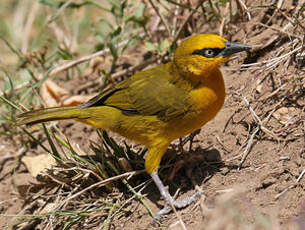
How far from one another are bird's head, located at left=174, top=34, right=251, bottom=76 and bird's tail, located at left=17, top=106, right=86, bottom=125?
3.69ft

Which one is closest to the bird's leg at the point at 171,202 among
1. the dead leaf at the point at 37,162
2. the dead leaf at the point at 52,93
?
the dead leaf at the point at 37,162

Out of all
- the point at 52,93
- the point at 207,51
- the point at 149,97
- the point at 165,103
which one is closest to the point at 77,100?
the point at 52,93

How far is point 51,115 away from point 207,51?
1.49 meters

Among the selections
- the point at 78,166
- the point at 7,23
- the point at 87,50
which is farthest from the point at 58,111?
the point at 7,23

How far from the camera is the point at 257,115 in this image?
3584 mm

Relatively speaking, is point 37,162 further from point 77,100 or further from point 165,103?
point 165,103

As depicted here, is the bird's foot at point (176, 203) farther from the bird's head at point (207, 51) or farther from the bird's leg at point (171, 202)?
the bird's head at point (207, 51)

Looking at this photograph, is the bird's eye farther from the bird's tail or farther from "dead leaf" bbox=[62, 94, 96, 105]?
"dead leaf" bbox=[62, 94, 96, 105]

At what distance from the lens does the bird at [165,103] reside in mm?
3236

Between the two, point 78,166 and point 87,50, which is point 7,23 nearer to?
point 87,50

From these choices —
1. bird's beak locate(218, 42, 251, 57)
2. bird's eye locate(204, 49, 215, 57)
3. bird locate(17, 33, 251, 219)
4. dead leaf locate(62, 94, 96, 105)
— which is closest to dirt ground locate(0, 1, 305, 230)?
bird locate(17, 33, 251, 219)

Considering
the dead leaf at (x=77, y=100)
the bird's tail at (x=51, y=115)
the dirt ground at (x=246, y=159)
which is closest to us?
the dirt ground at (x=246, y=159)

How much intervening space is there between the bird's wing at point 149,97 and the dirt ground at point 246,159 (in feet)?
1.57

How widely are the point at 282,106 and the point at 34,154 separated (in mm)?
2701
